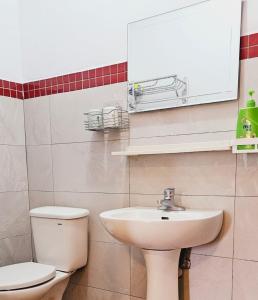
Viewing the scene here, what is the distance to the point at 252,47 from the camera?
1185 millimetres

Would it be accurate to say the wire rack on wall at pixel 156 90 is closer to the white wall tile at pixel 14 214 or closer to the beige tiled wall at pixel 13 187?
the beige tiled wall at pixel 13 187

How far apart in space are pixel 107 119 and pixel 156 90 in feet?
1.01

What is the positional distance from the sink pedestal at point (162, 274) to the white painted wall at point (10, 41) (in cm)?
149

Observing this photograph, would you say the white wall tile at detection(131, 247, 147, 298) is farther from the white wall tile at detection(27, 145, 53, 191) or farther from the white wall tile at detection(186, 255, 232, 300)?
the white wall tile at detection(27, 145, 53, 191)

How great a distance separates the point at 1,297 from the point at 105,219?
2.24 ft

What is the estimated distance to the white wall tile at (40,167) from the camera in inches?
72.4

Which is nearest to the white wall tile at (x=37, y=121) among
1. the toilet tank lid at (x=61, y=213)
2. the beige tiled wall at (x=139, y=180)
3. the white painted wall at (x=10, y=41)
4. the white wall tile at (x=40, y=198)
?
the beige tiled wall at (x=139, y=180)

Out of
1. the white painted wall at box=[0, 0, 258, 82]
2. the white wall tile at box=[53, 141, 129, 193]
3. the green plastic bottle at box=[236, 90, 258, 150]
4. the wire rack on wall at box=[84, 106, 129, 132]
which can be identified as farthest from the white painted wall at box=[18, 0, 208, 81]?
the green plastic bottle at box=[236, 90, 258, 150]

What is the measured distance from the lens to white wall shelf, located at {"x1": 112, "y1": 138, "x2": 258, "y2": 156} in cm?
109

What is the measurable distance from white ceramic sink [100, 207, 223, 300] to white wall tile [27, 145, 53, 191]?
2.42ft

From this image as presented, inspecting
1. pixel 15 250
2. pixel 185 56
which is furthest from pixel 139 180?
pixel 15 250

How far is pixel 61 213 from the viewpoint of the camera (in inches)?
62.5

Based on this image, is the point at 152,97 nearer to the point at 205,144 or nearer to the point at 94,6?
the point at 205,144

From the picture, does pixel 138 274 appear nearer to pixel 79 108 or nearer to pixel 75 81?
pixel 79 108
